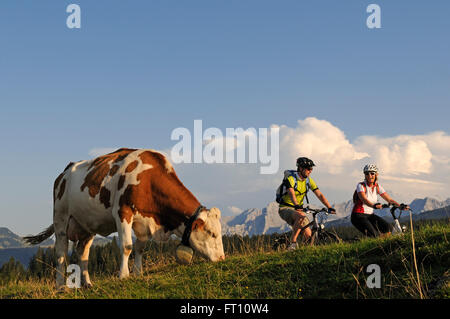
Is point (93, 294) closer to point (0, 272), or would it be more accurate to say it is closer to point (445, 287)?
point (445, 287)

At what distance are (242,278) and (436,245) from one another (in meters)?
4.33

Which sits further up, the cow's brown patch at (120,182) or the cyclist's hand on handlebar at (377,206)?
the cow's brown patch at (120,182)

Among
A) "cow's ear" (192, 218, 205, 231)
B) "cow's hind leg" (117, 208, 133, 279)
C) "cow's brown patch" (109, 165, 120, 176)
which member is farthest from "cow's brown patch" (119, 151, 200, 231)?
"cow's brown patch" (109, 165, 120, 176)

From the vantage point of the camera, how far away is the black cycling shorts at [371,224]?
1270cm

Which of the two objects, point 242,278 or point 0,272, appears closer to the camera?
point 242,278

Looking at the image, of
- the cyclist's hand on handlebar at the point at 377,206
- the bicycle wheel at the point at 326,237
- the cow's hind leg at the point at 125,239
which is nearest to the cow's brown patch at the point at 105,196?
the cow's hind leg at the point at 125,239

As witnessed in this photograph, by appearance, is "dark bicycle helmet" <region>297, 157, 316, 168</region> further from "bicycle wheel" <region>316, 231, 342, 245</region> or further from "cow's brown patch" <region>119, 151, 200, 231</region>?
"cow's brown patch" <region>119, 151, 200, 231</region>

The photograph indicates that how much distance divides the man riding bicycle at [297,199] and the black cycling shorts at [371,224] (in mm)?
722

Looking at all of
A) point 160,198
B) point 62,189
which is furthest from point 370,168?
point 62,189

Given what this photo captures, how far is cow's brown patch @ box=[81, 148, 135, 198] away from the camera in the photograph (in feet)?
44.0

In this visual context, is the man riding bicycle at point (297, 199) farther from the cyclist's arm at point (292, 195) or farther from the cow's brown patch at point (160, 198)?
the cow's brown patch at point (160, 198)

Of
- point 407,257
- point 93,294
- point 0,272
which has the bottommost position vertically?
point 0,272
